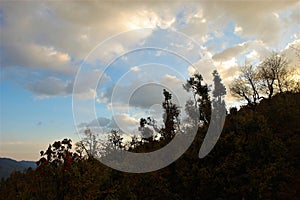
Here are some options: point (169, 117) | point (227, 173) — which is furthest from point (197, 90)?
point (227, 173)

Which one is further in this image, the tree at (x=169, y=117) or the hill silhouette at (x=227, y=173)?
the tree at (x=169, y=117)

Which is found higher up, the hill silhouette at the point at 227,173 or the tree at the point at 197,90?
the tree at the point at 197,90

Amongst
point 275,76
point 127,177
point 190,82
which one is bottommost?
point 127,177

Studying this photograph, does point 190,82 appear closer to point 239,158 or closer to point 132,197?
point 239,158

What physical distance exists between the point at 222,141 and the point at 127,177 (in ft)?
41.1

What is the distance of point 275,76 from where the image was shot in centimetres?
8450

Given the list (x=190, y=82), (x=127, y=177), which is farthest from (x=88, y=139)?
(x=127, y=177)

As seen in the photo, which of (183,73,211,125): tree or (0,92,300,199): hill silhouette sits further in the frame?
(183,73,211,125): tree

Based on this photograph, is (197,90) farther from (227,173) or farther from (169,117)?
(227,173)

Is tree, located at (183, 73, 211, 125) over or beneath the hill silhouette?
over

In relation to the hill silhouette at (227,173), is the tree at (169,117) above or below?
above

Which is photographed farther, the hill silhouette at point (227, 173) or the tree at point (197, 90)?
the tree at point (197, 90)

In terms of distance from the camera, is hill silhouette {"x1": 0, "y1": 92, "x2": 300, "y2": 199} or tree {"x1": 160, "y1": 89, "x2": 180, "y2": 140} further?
tree {"x1": 160, "y1": 89, "x2": 180, "y2": 140}

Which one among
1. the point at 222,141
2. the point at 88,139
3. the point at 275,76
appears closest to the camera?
the point at 222,141
